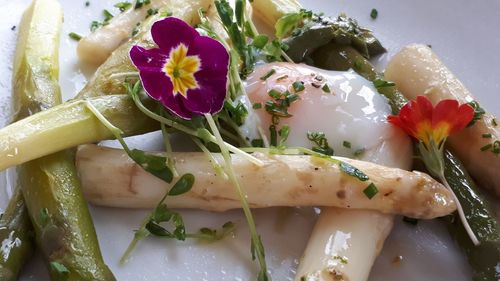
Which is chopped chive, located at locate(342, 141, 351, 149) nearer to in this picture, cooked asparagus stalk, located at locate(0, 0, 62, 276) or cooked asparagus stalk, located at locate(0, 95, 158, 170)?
cooked asparagus stalk, located at locate(0, 95, 158, 170)

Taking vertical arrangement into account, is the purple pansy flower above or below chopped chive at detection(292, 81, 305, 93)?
above

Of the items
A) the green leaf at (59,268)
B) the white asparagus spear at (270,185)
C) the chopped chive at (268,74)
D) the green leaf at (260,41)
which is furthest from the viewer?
the green leaf at (260,41)

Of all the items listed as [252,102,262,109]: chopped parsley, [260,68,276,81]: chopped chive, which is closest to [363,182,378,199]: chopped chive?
[252,102,262,109]: chopped parsley

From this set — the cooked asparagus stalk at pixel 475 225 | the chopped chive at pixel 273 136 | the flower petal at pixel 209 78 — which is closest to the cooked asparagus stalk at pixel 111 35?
the flower petal at pixel 209 78

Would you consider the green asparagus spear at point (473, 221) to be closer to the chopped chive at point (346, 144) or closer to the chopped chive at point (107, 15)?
the chopped chive at point (346, 144)

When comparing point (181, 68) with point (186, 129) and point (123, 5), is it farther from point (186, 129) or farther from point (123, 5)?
point (123, 5)

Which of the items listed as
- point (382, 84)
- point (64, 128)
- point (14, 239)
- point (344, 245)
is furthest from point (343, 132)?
point (14, 239)

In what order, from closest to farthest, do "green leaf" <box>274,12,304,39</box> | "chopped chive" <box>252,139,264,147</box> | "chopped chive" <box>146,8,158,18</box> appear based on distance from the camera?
"chopped chive" <box>252,139,264,147</box>, "green leaf" <box>274,12,304,39</box>, "chopped chive" <box>146,8,158,18</box>

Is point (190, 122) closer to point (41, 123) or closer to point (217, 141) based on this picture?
point (217, 141)
